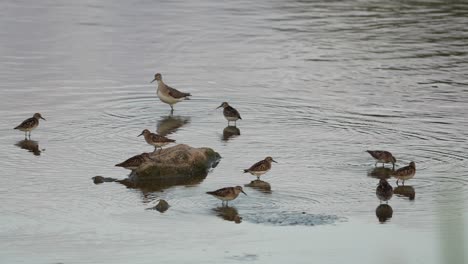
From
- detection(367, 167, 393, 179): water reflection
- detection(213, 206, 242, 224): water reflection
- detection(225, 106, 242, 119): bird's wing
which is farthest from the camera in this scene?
detection(225, 106, 242, 119): bird's wing

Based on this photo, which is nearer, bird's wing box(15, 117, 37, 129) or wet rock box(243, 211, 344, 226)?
wet rock box(243, 211, 344, 226)

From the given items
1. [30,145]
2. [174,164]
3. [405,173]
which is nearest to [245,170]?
[174,164]

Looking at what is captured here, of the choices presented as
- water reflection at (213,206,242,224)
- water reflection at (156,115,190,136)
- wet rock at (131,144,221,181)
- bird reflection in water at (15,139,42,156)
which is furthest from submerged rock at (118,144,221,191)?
water reflection at (156,115,190,136)

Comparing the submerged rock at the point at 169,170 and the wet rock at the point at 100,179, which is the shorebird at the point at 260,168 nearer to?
the submerged rock at the point at 169,170

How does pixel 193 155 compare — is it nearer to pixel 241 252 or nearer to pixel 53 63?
pixel 241 252

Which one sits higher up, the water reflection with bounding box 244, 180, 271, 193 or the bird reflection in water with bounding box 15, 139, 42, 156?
the bird reflection in water with bounding box 15, 139, 42, 156

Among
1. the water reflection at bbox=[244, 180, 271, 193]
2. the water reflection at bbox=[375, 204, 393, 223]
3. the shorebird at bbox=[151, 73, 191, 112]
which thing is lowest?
the water reflection at bbox=[375, 204, 393, 223]

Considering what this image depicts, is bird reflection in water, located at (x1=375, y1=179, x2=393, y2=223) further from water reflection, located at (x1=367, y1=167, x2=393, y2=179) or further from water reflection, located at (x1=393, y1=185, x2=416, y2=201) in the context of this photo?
water reflection, located at (x1=367, y1=167, x2=393, y2=179)

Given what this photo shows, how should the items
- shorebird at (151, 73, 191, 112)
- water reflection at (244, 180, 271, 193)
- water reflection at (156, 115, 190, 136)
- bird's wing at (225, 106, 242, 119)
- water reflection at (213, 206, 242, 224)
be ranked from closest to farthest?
1. water reflection at (213, 206, 242, 224)
2. water reflection at (244, 180, 271, 193)
3. bird's wing at (225, 106, 242, 119)
4. water reflection at (156, 115, 190, 136)
5. shorebird at (151, 73, 191, 112)

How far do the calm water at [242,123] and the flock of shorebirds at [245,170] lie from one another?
0.78ft

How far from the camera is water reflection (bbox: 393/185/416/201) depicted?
14.5 meters

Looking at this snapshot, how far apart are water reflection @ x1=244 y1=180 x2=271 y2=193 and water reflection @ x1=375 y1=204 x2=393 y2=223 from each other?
5.40 ft

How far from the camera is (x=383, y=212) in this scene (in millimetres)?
13734

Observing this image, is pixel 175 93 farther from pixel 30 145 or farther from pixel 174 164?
pixel 174 164
